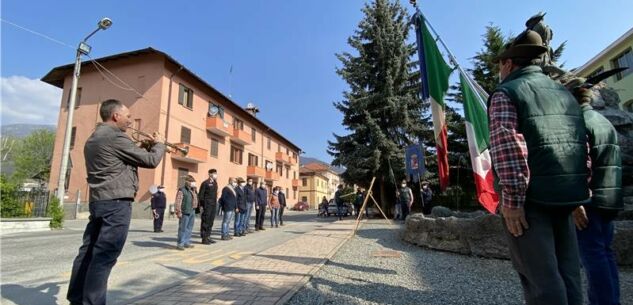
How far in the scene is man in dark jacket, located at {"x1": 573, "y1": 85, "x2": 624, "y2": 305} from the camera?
272 cm

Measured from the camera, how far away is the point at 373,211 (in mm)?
21750

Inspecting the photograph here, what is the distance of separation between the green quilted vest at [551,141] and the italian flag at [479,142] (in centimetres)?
198

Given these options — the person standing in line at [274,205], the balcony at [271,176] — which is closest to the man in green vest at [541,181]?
the person standing in line at [274,205]

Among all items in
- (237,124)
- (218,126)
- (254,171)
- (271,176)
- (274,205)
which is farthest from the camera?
(271,176)

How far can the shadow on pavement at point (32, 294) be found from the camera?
377 cm

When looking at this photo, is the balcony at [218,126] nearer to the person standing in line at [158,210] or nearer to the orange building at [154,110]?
the orange building at [154,110]

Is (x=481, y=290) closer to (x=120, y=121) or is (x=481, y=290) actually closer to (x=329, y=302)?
(x=329, y=302)

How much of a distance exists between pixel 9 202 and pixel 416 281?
47.3 feet

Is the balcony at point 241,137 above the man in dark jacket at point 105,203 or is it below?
above

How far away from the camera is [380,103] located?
2008 centimetres

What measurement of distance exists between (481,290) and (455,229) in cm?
262

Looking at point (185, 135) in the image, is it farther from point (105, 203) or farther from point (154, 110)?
point (105, 203)

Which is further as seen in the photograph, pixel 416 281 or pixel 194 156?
pixel 194 156

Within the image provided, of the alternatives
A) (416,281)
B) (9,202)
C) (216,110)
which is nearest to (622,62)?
(416,281)
